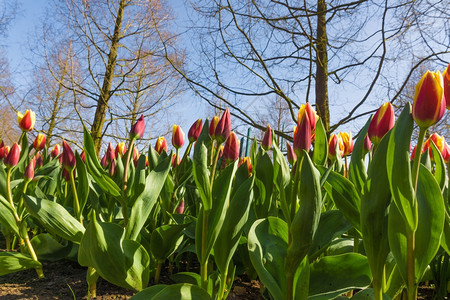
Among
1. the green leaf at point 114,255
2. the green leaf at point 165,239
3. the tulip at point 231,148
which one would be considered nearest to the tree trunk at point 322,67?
the tulip at point 231,148

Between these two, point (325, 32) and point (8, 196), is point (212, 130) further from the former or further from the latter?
point (325, 32)

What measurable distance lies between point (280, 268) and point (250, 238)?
12 cm

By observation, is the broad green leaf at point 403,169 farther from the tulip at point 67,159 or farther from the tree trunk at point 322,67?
the tree trunk at point 322,67

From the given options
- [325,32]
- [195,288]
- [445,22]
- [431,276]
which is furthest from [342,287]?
[445,22]

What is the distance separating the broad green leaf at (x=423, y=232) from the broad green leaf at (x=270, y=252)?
0.87ft

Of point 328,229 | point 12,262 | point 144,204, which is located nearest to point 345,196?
point 328,229

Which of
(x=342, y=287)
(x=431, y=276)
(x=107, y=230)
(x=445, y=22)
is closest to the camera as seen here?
(x=342, y=287)

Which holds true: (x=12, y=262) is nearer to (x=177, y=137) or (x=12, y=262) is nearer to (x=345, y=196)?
(x=177, y=137)

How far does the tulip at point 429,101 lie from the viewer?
2.04ft

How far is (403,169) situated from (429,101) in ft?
0.42

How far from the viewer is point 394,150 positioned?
621 millimetres

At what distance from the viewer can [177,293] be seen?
837mm

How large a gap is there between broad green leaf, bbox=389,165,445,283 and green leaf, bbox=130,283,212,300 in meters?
0.45

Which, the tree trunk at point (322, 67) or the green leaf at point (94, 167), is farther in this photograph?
the tree trunk at point (322, 67)
